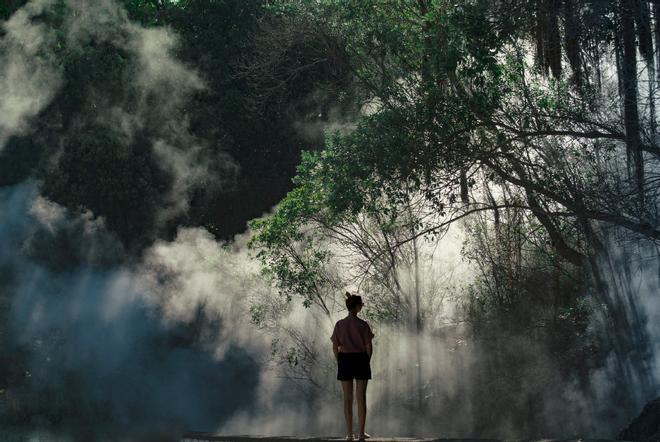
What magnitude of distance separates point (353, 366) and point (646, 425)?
275 centimetres

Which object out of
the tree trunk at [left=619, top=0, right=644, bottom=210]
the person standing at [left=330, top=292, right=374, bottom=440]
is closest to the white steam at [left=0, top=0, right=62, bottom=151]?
the tree trunk at [left=619, top=0, right=644, bottom=210]

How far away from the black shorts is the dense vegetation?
137 inches

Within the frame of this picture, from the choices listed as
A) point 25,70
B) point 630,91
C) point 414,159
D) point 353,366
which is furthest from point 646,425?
point 25,70

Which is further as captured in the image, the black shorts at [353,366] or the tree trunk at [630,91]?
the tree trunk at [630,91]

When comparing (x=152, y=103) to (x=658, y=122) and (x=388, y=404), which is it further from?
(x=658, y=122)

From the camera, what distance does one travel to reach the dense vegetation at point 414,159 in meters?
13.1

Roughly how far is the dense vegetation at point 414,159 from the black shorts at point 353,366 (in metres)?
3.47

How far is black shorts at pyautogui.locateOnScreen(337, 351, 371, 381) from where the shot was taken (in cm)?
1030

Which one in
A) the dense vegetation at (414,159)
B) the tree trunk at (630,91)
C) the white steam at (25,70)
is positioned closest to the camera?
the tree trunk at (630,91)

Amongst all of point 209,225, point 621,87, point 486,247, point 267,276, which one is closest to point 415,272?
point 486,247

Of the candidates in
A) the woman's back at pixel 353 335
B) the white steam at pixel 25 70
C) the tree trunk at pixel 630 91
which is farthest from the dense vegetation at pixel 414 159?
the woman's back at pixel 353 335

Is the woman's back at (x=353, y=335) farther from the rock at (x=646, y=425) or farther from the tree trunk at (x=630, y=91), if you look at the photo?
the tree trunk at (x=630, y=91)

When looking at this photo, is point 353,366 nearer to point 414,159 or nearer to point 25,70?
point 414,159

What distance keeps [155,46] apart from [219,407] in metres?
9.31
